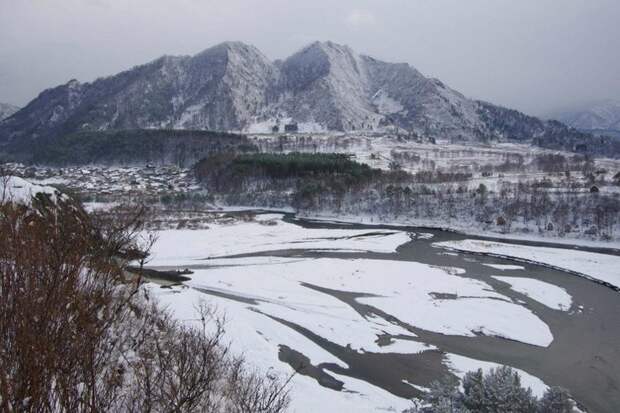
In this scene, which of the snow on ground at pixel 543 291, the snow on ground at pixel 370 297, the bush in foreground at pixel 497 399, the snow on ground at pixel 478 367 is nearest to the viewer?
the bush in foreground at pixel 497 399

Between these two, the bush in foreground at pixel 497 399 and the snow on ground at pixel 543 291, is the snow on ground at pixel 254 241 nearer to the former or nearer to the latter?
the snow on ground at pixel 543 291

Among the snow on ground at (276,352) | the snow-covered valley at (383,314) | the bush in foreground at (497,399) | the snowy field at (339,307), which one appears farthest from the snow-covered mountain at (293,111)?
the bush in foreground at (497,399)

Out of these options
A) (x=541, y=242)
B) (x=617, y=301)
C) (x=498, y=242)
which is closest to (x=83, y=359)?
(x=617, y=301)

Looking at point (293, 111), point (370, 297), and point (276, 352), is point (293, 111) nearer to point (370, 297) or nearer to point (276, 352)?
point (370, 297)

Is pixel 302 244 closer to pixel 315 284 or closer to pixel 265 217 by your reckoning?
pixel 315 284

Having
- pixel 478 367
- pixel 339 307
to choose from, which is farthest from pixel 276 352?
pixel 478 367

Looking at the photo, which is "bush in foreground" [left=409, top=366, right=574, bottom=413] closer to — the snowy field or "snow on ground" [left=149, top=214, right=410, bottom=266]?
the snowy field
